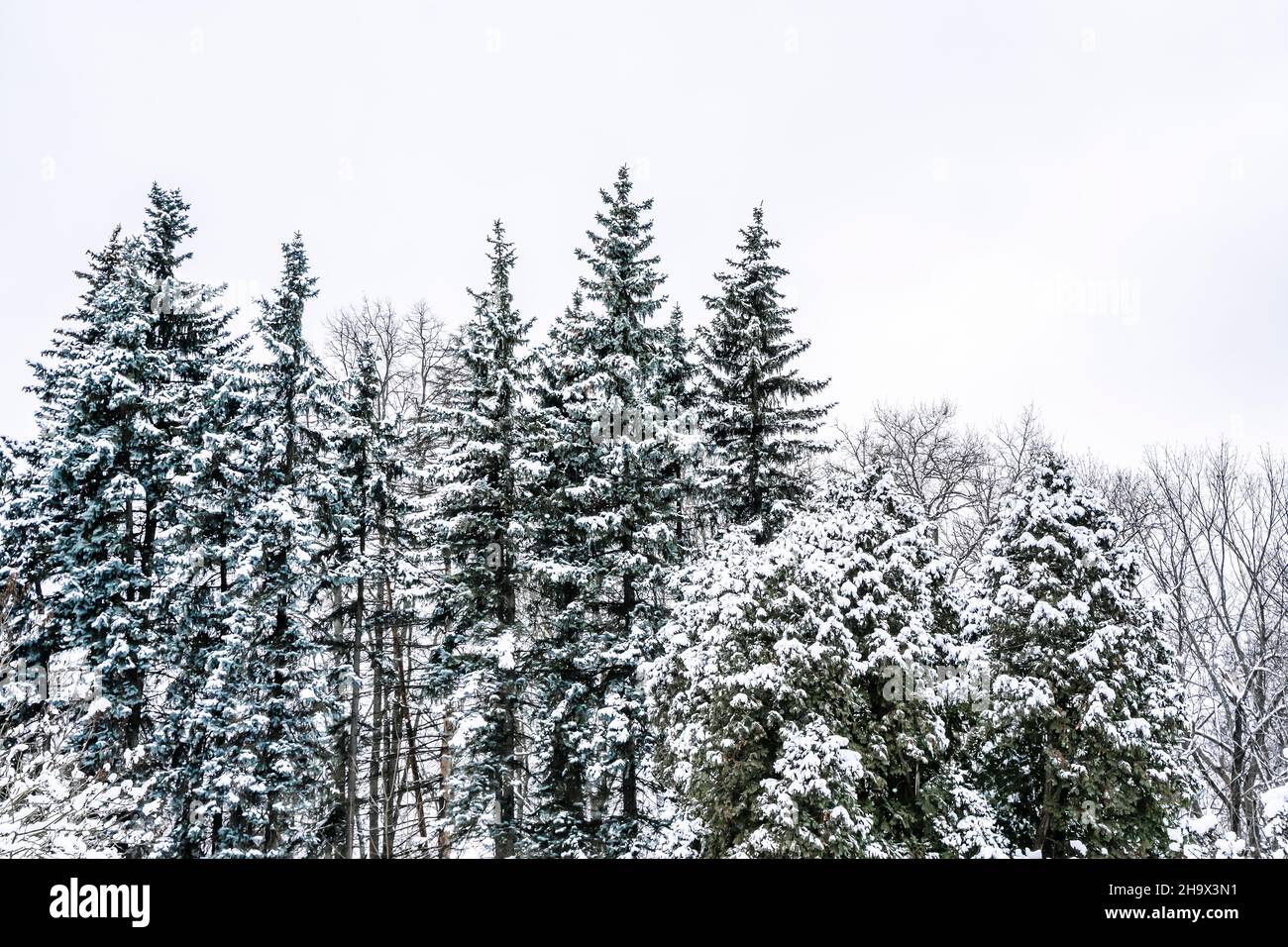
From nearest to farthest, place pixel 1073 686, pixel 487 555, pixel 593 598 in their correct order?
pixel 1073 686 < pixel 487 555 < pixel 593 598

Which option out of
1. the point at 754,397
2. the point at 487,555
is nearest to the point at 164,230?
A: the point at 487,555

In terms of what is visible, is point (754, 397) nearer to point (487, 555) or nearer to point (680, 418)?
point (680, 418)

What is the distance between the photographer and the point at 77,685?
618 inches

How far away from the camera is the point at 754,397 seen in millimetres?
19141

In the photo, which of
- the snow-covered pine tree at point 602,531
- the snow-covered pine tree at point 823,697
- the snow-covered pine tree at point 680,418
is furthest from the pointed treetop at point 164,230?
the snow-covered pine tree at point 823,697

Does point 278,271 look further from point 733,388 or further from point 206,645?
point 733,388

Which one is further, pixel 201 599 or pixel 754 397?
pixel 754 397

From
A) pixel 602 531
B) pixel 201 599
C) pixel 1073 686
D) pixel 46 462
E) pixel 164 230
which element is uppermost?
pixel 164 230

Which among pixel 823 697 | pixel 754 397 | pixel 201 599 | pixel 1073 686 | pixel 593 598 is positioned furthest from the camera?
pixel 754 397

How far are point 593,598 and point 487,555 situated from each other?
2.60m

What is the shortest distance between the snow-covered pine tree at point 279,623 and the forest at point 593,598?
0.09 metres

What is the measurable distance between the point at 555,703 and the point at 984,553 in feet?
30.6
